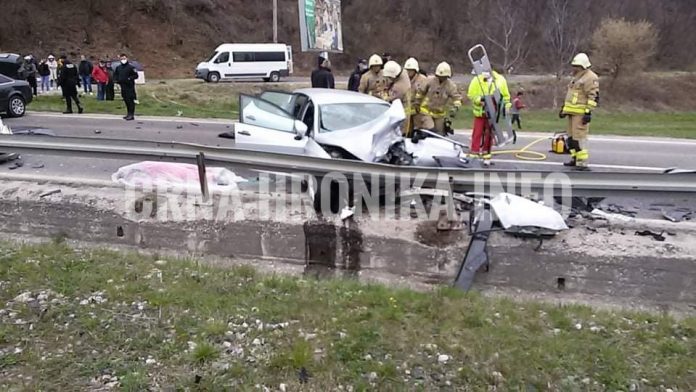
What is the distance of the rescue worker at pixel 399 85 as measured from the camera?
29.4 feet

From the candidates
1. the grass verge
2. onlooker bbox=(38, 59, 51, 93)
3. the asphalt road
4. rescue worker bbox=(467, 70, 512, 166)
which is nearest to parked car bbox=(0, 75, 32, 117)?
the asphalt road

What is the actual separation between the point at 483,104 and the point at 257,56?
26349 mm

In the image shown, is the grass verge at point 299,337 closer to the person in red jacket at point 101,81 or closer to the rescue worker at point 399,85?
the rescue worker at point 399,85

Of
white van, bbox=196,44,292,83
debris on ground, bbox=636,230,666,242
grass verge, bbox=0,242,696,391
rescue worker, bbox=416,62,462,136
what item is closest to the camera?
grass verge, bbox=0,242,696,391

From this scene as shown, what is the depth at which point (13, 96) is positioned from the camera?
14555 mm

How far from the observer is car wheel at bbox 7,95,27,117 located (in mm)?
14508

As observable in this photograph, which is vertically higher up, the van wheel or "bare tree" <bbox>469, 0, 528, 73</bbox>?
"bare tree" <bbox>469, 0, 528, 73</bbox>

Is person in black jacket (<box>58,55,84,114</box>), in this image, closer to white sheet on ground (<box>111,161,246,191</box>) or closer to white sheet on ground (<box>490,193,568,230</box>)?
white sheet on ground (<box>111,161,246,191</box>)

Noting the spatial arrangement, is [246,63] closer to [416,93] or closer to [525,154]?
[525,154]

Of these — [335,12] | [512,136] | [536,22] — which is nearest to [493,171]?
[512,136]

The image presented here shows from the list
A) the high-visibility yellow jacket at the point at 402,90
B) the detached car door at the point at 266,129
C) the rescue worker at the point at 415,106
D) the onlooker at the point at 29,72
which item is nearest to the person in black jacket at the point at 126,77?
the detached car door at the point at 266,129

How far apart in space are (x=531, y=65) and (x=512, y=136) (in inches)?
1857

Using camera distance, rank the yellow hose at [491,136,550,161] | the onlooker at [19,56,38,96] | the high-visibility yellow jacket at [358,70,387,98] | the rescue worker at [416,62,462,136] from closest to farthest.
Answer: the rescue worker at [416,62,462,136], the high-visibility yellow jacket at [358,70,387,98], the yellow hose at [491,136,550,161], the onlooker at [19,56,38,96]

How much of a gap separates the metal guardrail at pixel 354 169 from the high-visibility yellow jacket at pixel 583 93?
403 centimetres
